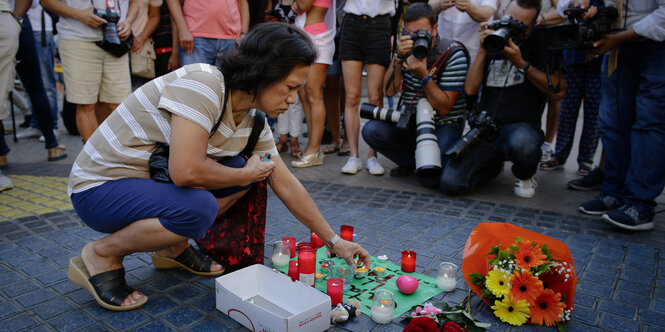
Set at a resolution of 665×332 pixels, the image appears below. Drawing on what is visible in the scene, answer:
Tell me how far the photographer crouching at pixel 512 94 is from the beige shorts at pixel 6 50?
369cm

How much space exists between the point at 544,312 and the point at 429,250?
91 centimetres

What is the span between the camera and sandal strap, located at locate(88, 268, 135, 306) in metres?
2.13

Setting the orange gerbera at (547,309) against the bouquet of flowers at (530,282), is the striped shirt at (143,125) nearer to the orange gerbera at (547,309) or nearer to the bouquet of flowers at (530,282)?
the bouquet of flowers at (530,282)

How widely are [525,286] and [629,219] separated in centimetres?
167

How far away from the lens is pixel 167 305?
2.22 m

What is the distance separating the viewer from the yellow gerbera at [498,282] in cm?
210

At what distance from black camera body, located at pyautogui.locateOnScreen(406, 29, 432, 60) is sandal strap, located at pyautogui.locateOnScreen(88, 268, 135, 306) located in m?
2.82

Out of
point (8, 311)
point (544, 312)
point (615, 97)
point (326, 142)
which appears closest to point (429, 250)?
point (544, 312)

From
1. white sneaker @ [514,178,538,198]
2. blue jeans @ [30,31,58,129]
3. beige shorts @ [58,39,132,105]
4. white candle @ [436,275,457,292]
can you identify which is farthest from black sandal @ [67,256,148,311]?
blue jeans @ [30,31,58,129]

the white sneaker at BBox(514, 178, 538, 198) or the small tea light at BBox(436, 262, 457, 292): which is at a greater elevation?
the small tea light at BBox(436, 262, 457, 292)

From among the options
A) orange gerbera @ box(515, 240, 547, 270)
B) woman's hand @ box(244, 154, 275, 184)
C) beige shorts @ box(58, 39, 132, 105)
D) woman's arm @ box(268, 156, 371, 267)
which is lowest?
orange gerbera @ box(515, 240, 547, 270)

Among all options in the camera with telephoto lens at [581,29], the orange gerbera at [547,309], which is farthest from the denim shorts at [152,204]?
the camera with telephoto lens at [581,29]

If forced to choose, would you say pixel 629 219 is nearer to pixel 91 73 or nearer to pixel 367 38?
pixel 367 38

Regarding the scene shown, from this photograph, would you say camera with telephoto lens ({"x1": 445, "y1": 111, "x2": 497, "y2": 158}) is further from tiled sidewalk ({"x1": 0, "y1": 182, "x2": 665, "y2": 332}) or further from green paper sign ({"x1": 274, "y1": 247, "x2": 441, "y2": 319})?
green paper sign ({"x1": 274, "y1": 247, "x2": 441, "y2": 319})
